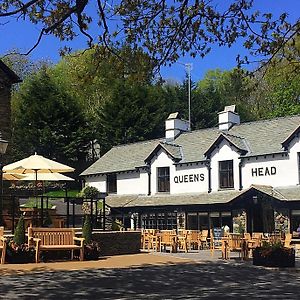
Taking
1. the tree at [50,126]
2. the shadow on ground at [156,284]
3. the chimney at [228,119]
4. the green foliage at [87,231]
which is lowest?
the shadow on ground at [156,284]

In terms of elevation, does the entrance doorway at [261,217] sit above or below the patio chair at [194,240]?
above

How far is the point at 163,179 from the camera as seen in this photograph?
36531mm

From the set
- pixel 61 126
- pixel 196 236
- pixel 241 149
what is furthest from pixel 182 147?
pixel 61 126

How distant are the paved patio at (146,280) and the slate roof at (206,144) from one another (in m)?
14.5

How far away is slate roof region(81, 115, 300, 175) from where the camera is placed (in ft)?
104

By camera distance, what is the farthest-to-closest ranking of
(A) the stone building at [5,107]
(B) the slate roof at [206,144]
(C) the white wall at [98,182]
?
(C) the white wall at [98,182]
(B) the slate roof at [206,144]
(A) the stone building at [5,107]

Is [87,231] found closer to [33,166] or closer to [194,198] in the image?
[33,166]

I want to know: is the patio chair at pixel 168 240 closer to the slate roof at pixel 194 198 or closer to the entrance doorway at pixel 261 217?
the slate roof at pixel 194 198

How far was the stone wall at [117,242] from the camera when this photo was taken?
2003cm

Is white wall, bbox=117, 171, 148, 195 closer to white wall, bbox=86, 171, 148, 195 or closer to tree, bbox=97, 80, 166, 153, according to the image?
white wall, bbox=86, 171, 148, 195

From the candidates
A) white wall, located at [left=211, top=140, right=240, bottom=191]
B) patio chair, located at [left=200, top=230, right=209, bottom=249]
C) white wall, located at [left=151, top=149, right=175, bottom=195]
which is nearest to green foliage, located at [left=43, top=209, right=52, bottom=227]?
patio chair, located at [left=200, top=230, right=209, bottom=249]

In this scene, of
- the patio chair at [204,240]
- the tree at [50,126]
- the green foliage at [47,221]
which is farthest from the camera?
the tree at [50,126]

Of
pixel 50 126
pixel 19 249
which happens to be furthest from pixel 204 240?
pixel 50 126

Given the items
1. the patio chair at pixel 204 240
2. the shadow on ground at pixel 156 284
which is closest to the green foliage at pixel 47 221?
the shadow on ground at pixel 156 284
